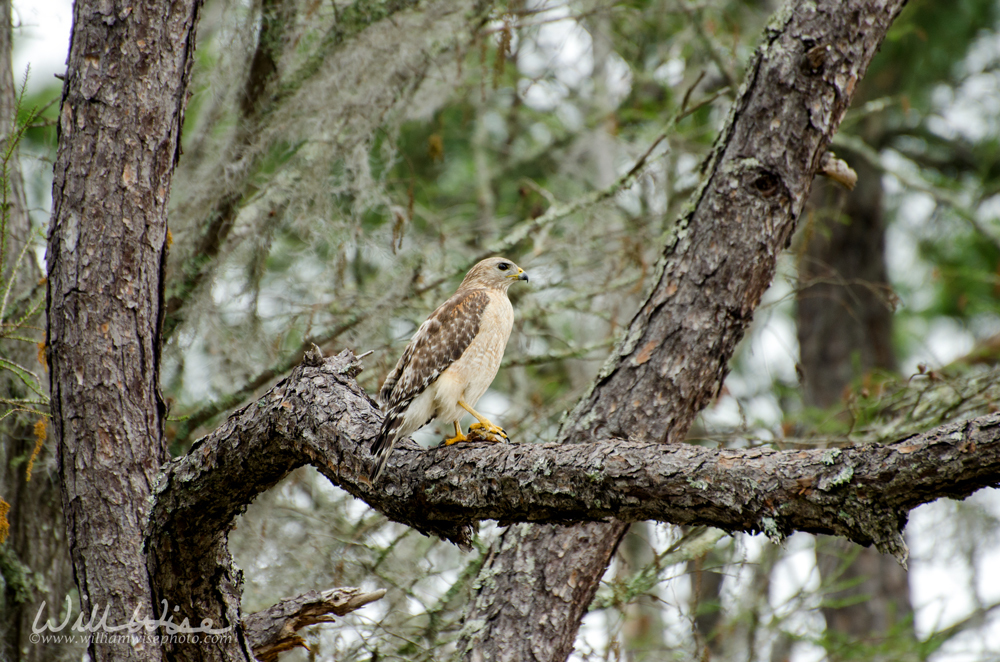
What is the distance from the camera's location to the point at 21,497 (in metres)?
3.76

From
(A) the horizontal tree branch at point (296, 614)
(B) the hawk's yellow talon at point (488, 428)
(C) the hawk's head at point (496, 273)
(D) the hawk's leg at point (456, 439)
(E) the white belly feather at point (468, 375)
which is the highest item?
(C) the hawk's head at point (496, 273)

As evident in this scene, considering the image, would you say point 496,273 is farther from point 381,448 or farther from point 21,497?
point 21,497

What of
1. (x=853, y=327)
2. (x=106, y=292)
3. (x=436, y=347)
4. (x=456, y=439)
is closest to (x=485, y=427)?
(x=436, y=347)

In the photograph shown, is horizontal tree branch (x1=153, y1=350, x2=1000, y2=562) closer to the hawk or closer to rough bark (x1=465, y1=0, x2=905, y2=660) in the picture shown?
the hawk

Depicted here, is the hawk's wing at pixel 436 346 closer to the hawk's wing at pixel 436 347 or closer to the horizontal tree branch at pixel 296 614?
the hawk's wing at pixel 436 347

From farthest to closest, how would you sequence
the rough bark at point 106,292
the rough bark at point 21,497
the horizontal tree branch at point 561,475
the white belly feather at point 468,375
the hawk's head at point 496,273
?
the hawk's head at point 496,273
the white belly feather at point 468,375
the rough bark at point 21,497
the rough bark at point 106,292
the horizontal tree branch at point 561,475

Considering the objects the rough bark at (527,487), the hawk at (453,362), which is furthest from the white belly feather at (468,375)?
the rough bark at (527,487)

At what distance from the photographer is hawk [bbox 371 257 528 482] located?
146 inches

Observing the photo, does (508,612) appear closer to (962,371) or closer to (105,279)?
(105,279)

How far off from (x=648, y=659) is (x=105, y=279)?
3.61m

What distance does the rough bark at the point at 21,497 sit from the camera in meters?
3.62

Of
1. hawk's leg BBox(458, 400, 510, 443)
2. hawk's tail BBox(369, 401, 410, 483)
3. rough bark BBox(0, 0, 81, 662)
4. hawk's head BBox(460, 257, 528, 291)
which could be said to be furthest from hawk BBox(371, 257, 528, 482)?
rough bark BBox(0, 0, 81, 662)

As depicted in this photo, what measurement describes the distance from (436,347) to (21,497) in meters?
2.00

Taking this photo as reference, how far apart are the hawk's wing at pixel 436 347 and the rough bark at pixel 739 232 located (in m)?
0.66
